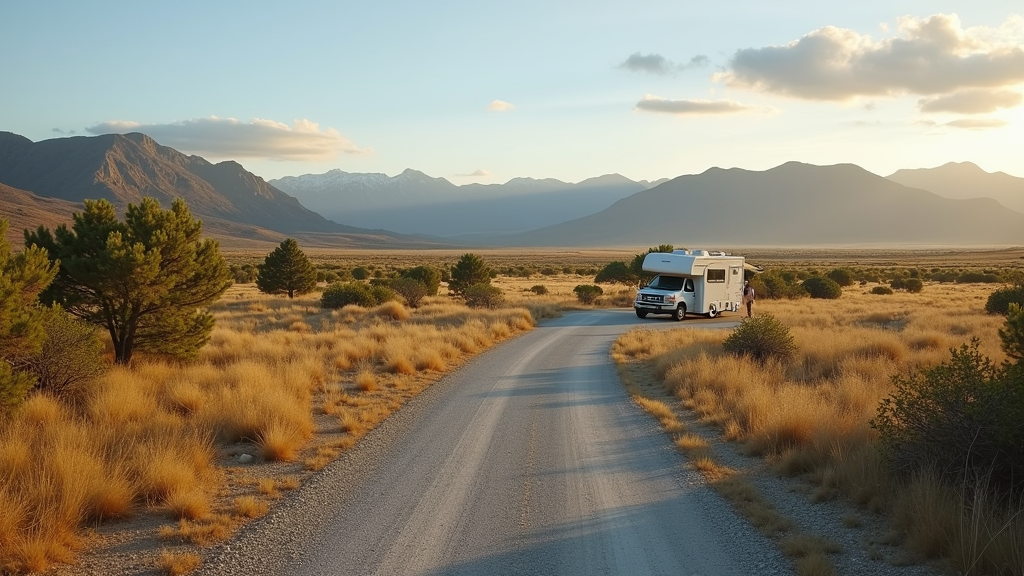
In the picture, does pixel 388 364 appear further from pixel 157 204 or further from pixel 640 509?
pixel 640 509

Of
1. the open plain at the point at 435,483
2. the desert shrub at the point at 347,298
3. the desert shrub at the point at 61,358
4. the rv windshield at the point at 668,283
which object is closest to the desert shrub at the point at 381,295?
the desert shrub at the point at 347,298

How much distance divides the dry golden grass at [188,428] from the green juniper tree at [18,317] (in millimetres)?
403

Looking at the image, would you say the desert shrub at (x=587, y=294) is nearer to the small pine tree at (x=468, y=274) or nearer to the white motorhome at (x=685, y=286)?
the small pine tree at (x=468, y=274)

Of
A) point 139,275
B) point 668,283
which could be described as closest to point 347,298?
point 668,283

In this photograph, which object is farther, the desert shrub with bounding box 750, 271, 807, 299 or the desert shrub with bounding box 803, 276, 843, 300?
the desert shrub with bounding box 803, 276, 843, 300

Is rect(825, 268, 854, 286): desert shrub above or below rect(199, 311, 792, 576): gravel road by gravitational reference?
above

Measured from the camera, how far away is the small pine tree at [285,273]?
39.2 metres

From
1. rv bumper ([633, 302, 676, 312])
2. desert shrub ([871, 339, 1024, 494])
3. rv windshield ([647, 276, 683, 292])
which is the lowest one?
rv bumper ([633, 302, 676, 312])

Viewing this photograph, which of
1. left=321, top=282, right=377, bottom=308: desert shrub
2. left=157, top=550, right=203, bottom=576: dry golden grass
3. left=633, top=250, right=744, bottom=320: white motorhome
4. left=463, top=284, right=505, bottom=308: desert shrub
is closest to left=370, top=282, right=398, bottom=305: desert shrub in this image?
left=321, top=282, right=377, bottom=308: desert shrub

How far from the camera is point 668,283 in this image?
31328 mm

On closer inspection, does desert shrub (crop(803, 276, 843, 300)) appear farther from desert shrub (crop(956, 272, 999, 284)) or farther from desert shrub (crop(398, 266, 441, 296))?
desert shrub (crop(398, 266, 441, 296))

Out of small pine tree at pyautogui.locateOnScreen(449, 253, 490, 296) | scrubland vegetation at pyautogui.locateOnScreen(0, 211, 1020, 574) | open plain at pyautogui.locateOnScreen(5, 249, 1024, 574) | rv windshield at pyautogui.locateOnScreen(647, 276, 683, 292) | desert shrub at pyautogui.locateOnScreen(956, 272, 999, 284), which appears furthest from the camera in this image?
desert shrub at pyautogui.locateOnScreen(956, 272, 999, 284)

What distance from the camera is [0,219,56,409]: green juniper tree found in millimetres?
9234

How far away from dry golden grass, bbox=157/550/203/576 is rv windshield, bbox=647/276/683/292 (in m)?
26.9
